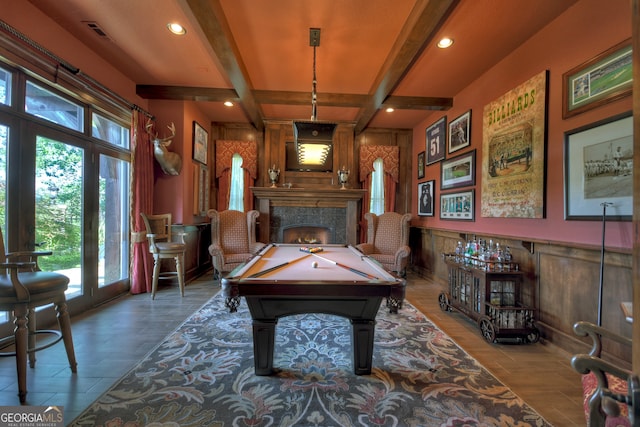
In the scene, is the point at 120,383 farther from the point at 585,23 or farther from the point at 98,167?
the point at 585,23

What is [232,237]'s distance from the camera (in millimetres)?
4855

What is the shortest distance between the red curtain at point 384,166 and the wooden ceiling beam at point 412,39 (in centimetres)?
201

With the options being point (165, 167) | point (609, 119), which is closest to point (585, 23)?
point (609, 119)

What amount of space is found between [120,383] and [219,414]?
823 millimetres

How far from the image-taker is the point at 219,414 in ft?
5.43

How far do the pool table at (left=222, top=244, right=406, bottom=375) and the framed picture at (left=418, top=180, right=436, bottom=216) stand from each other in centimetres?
325

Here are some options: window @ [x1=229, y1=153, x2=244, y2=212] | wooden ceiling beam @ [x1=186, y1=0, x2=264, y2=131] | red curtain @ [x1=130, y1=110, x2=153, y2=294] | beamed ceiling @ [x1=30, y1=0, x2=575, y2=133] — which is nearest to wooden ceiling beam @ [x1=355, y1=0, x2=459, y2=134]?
beamed ceiling @ [x1=30, y1=0, x2=575, y2=133]

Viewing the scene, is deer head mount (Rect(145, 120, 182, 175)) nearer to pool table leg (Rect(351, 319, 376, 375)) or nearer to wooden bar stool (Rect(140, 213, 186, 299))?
wooden bar stool (Rect(140, 213, 186, 299))

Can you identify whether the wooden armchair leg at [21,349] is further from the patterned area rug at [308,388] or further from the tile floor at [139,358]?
the patterned area rug at [308,388]

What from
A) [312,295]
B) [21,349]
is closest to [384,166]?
[312,295]

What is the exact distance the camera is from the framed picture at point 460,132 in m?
3.98

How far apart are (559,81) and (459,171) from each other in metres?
1.70

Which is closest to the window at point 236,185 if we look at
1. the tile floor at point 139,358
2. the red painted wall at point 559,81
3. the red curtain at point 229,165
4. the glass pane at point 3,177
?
the red curtain at point 229,165

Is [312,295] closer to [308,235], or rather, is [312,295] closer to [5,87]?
[5,87]
